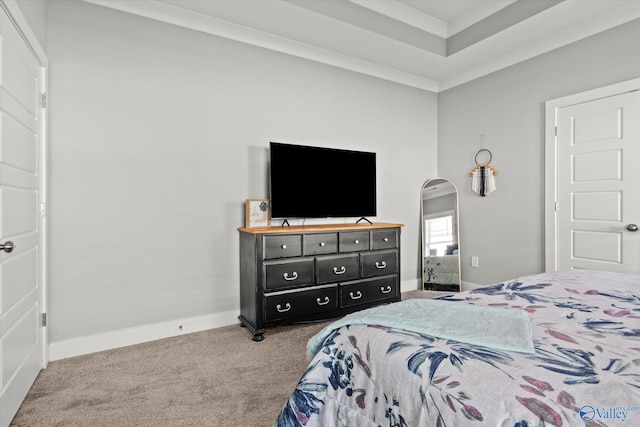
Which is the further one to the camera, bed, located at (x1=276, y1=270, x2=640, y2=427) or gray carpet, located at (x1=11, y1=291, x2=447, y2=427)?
gray carpet, located at (x1=11, y1=291, x2=447, y2=427)

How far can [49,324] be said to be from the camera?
8.13ft

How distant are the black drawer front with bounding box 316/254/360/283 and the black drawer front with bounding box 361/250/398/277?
93 mm

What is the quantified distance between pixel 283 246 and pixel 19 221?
5.43 feet

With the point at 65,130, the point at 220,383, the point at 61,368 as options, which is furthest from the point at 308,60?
the point at 61,368

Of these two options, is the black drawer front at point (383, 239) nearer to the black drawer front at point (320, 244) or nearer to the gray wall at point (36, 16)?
the black drawer front at point (320, 244)

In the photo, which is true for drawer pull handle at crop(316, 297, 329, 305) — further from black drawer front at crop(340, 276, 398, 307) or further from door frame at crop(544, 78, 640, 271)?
door frame at crop(544, 78, 640, 271)

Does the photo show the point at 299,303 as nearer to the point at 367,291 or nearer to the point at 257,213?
the point at 367,291

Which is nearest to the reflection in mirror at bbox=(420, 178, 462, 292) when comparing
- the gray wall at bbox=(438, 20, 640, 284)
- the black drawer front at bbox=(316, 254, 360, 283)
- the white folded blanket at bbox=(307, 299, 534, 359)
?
the gray wall at bbox=(438, 20, 640, 284)

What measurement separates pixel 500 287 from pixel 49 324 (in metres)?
2.90

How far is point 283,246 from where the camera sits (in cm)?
288

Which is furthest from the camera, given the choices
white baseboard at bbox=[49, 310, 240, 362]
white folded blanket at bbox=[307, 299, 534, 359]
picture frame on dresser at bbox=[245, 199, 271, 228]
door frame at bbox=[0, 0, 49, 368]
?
picture frame on dresser at bbox=[245, 199, 271, 228]

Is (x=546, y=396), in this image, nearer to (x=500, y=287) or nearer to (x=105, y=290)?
(x=500, y=287)

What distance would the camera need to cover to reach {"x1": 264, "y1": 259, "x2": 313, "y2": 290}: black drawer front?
2816mm

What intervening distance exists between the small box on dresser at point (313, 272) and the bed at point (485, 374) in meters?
1.51
